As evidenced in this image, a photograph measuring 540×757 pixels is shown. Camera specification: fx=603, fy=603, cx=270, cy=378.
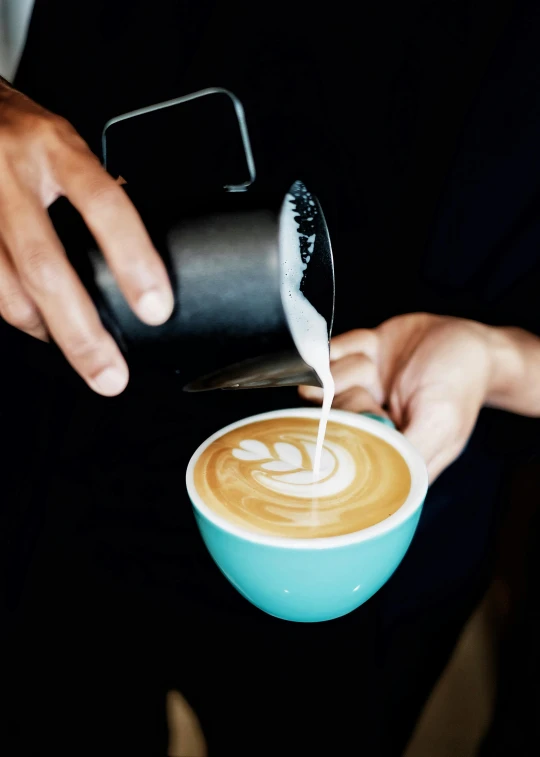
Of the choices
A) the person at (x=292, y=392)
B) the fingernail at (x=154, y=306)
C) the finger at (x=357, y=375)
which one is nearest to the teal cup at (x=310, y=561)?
the person at (x=292, y=392)

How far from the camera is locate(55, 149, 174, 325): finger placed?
447 millimetres

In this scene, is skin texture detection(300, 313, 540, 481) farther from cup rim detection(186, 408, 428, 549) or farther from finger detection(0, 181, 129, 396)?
finger detection(0, 181, 129, 396)

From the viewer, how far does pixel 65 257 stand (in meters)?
0.47

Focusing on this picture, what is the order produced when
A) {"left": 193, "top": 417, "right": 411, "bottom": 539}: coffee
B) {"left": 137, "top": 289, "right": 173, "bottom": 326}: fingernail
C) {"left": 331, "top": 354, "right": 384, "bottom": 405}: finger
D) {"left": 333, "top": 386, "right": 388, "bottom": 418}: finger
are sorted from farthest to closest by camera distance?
1. {"left": 331, "top": 354, "right": 384, "bottom": 405}: finger
2. {"left": 333, "top": 386, "right": 388, "bottom": 418}: finger
3. {"left": 193, "top": 417, "right": 411, "bottom": 539}: coffee
4. {"left": 137, "top": 289, "right": 173, "bottom": 326}: fingernail

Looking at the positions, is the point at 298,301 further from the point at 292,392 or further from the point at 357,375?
the point at 292,392

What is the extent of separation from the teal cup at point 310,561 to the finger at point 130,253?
0.22 meters

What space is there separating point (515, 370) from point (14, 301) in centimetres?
75

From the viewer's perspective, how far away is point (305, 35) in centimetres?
106

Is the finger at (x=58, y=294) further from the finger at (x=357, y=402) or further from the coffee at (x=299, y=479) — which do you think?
the finger at (x=357, y=402)

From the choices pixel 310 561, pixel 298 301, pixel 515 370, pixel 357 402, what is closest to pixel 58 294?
pixel 298 301

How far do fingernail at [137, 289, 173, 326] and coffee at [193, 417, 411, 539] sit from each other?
0.22 metres

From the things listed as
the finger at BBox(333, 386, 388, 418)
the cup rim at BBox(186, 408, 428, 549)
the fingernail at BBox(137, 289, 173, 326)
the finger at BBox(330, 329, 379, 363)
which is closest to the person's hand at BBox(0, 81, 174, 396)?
the fingernail at BBox(137, 289, 173, 326)

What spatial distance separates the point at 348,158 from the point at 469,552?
75 centimetres

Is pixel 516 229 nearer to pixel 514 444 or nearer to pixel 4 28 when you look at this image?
pixel 514 444
